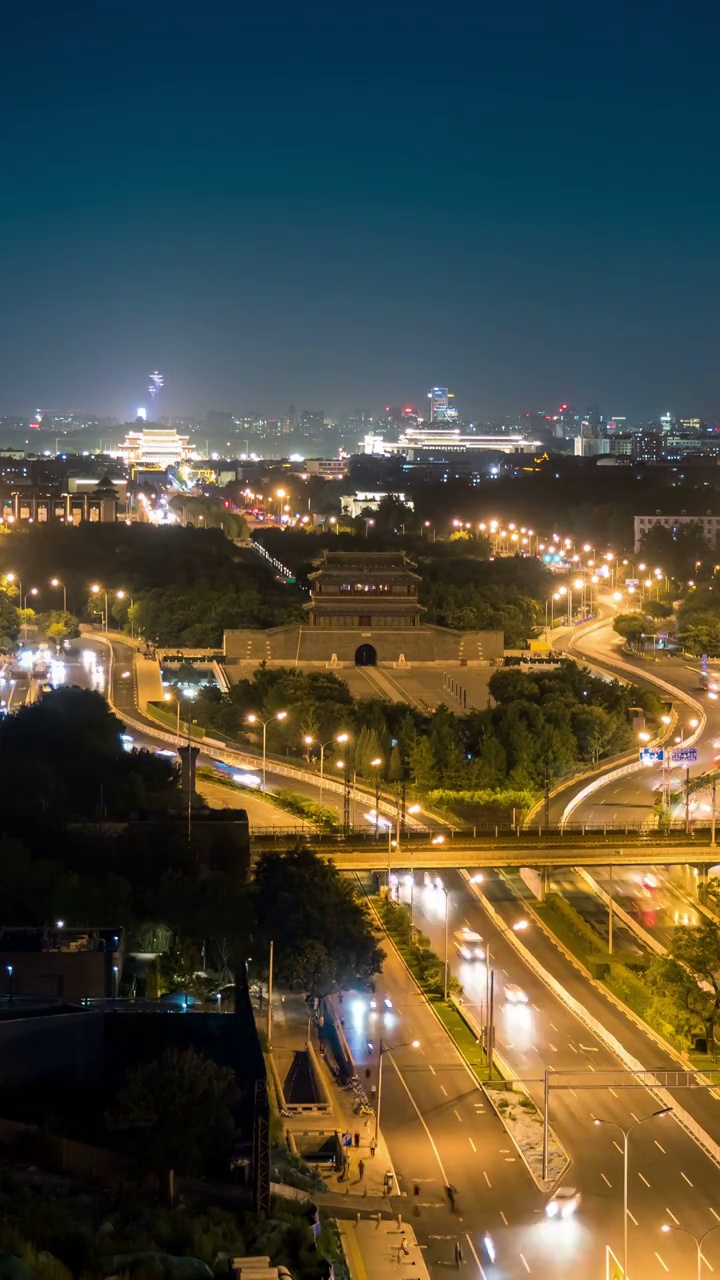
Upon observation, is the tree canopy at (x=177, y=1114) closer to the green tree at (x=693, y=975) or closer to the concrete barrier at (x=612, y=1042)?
the concrete barrier at (x=612, y=1042)

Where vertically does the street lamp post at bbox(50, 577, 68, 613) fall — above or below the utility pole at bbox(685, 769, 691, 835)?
above

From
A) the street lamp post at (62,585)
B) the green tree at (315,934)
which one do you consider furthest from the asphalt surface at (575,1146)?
the street lamp post at (62,585)

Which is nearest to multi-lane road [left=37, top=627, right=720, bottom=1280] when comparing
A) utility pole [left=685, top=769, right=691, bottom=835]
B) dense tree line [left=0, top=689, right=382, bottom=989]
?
dense tree line [left=0, top=689, right=382, bottom=989]

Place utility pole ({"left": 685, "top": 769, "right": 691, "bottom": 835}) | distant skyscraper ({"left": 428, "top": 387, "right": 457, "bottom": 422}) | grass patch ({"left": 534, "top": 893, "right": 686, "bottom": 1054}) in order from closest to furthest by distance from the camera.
A: grass patch ({"left": 534, "top": 893, "right": 686, "bottom": 1054}), utility pole ({"left": 685, "top": 769, "right": 691, "bottom": 835}), distant skyscraper ({"left": 428, "top": 387, "right": 457, "bottom": 422})

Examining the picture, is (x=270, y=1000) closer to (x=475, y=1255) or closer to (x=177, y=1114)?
(x=177, y=1114)

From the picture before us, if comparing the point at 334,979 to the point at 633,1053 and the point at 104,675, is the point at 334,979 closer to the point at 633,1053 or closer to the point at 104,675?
the point at 633,1053

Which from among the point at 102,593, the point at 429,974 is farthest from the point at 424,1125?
the point at 102,593

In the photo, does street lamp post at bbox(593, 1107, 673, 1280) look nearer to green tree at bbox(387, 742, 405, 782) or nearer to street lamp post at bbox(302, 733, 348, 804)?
street lamp post at bbox(302, 733, 348, 804)
